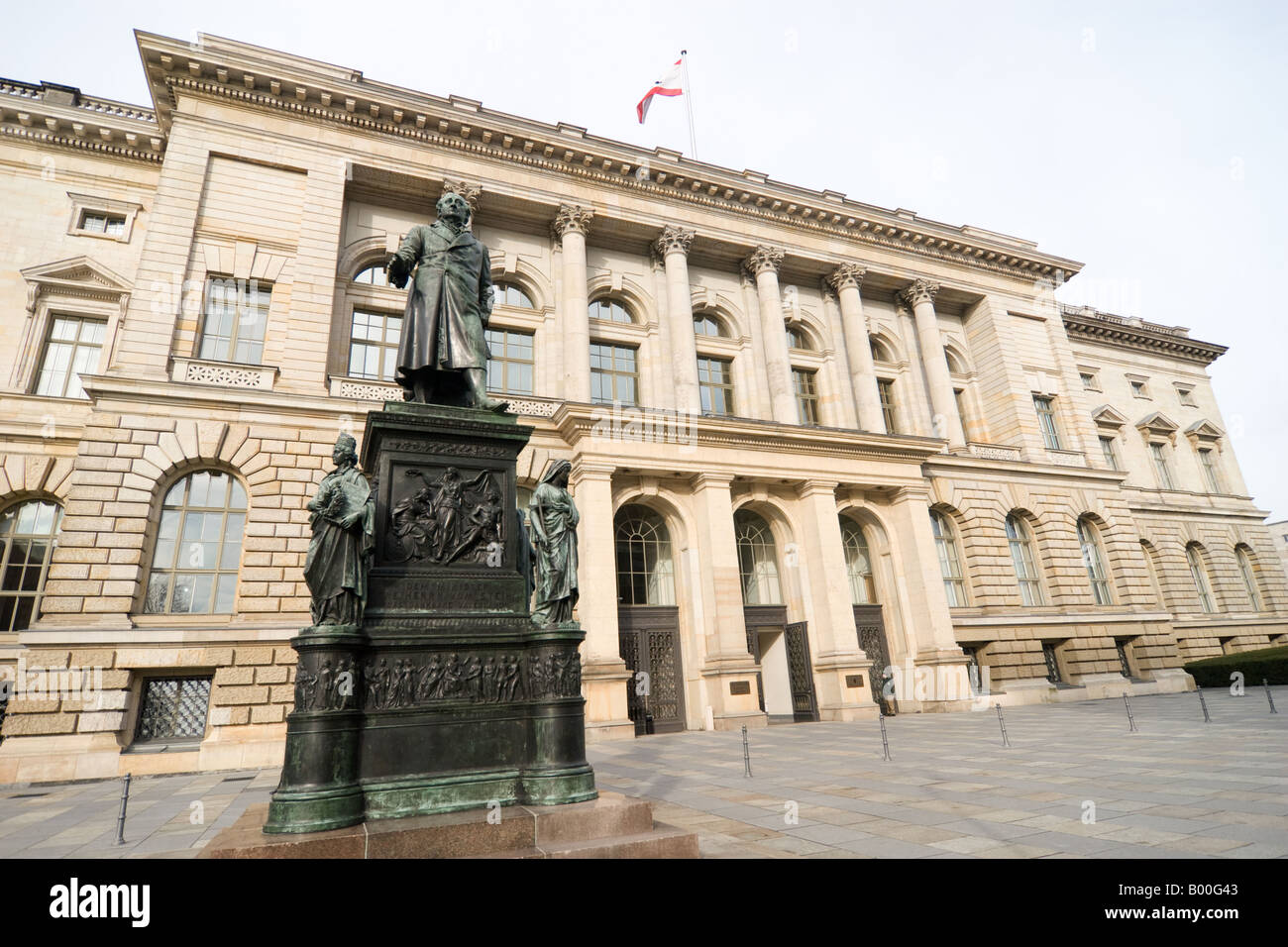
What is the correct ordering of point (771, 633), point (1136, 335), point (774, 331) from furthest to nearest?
point (1136, 335) → point (774, 331) → point (771, 633)

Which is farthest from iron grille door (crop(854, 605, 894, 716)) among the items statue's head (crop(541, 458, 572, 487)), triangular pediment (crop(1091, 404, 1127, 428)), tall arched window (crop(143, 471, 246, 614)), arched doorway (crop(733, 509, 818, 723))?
triangular pediment (crop(1091, 404, 1127, 428))

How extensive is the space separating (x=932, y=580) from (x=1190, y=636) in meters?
21.1

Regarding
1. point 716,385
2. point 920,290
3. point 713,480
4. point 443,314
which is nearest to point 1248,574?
point 920,290

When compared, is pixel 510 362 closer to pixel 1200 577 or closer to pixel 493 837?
A: pixel 493 837

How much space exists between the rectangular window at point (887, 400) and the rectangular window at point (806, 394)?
10.1 feet

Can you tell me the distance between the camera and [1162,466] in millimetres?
36781

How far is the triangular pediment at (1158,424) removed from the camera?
36312 mm

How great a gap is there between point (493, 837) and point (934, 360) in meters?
28.0

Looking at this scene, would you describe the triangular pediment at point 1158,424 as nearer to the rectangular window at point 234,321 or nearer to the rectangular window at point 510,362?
the rectangular window at point 510,362

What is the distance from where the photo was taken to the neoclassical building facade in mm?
15414

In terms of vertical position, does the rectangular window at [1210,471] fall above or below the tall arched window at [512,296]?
below

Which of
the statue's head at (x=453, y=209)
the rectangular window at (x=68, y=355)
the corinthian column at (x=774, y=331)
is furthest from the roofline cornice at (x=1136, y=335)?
the rectangular window at (x=68, y=355)

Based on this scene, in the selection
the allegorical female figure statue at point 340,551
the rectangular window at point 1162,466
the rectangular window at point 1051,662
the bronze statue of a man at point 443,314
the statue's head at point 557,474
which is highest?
the rectangular window at point 1162,466

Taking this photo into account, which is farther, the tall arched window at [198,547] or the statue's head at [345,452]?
the tall arched window at [198,547]
